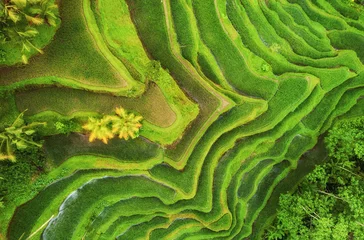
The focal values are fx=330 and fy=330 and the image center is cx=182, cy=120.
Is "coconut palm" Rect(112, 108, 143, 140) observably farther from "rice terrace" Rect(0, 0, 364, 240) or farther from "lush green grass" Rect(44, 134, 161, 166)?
"lush green grass" Rect(44, 134, 161, 166)

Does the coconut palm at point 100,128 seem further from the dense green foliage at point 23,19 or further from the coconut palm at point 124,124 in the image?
the dense green foliage at point 23,19

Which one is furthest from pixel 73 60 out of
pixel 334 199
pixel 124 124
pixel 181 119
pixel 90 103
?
pixel 334 199

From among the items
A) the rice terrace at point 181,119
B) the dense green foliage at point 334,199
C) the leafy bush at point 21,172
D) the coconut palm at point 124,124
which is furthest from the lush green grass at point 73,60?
the dense green foliage at point 334,199

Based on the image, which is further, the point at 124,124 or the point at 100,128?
the point at 124,124

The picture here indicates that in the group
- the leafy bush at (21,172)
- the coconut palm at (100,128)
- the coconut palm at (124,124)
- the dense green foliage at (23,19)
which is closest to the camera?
the dense green foliage at (23,19)

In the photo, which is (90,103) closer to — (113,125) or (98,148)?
(113,125)

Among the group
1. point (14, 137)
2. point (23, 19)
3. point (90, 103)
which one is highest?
point (23, 19)
